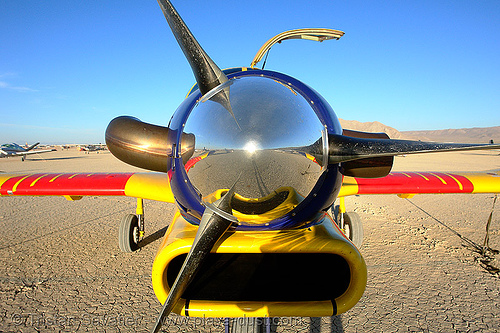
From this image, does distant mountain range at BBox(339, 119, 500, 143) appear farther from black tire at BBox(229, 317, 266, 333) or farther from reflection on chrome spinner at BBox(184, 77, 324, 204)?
reflection on chrome spinner at BBox(184, 77, 324, 204)

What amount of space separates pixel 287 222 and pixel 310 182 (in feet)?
0.77

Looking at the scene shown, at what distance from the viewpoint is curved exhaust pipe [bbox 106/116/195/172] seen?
155cm

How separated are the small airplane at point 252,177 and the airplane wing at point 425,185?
2.12 m

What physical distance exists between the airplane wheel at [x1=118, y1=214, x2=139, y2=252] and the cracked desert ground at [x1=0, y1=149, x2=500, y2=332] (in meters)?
0.13

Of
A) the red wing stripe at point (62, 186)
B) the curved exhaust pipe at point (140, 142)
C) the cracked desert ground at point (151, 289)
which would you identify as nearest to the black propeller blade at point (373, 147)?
the curved exhaust pipe at point (140, 142)

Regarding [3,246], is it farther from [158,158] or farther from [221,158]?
[221,158]

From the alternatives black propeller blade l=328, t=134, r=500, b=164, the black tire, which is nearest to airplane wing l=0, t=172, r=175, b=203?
the black tire

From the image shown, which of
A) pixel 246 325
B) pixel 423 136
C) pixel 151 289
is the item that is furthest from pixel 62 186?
pixel 423 136

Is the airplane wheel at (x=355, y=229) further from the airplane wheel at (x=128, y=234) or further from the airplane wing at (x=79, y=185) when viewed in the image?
the airplane wheel at (x=128, y=234)

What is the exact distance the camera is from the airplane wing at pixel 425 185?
3508mm

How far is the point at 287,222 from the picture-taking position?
137cm

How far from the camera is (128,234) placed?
4.02 metres

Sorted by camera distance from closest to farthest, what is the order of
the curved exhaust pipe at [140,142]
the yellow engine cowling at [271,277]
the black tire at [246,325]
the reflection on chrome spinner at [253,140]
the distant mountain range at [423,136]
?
the reflection on chrome spinner at [253,140] → the yellow engine cowling at [271,277] → the curved exhaust pipe at [140,142] → the black tire at [246,325] → the distant mountain range at [423,136]

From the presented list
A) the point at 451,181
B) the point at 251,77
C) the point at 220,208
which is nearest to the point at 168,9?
the point at 251,77
